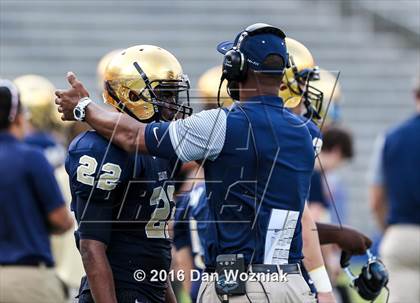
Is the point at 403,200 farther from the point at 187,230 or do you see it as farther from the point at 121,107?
the point at 121,107

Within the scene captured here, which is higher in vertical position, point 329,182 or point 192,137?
point 192,137

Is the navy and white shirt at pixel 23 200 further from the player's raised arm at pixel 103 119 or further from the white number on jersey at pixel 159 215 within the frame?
the player's raised arm at pixel 103 119

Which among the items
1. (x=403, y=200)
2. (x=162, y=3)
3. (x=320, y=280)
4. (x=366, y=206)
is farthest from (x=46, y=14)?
(x=320, y=280)

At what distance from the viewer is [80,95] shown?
4.79m

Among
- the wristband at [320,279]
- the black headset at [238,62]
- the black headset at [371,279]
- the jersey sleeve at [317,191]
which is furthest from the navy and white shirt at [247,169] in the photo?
the jersey sleeve at [317,191]

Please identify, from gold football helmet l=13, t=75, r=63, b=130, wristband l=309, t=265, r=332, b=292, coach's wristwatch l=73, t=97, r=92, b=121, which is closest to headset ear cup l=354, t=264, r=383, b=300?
wristband l=309, t=265, r=332, b=292

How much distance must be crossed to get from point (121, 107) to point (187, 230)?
1.94m

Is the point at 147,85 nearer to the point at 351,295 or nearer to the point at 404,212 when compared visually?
the point at 404,212

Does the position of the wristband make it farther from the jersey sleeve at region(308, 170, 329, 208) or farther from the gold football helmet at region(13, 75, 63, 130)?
the gold football helmet at region(13, 75, 63, 130)

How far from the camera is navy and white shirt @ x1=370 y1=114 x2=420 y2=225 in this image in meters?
7.50

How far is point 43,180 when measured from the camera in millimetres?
6586

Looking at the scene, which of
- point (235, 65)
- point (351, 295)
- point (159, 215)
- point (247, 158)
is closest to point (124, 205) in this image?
point (159, 215)

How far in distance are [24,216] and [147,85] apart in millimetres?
1837

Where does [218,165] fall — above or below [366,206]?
above
